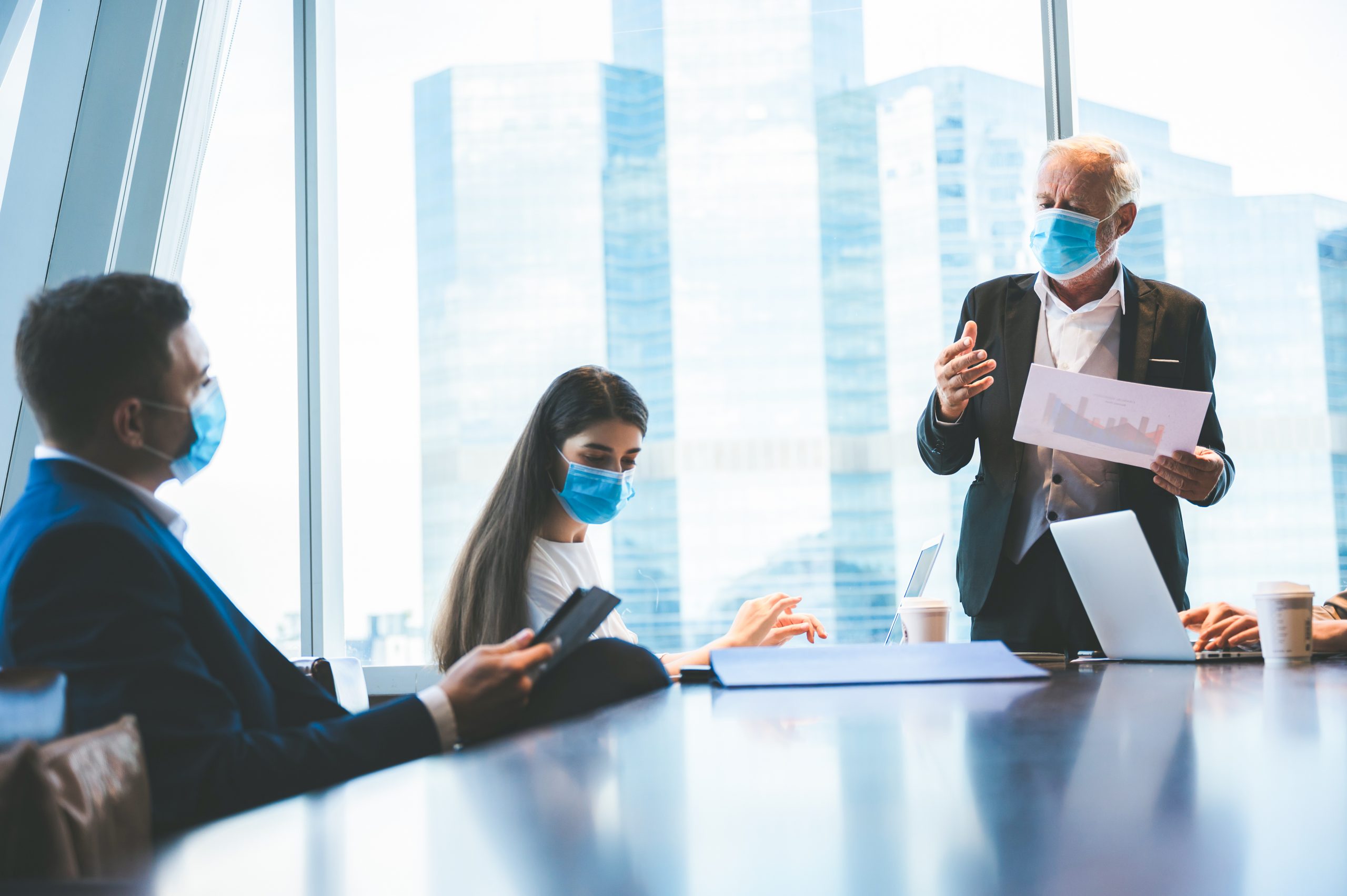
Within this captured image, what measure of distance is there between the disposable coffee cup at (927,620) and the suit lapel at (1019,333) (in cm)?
62

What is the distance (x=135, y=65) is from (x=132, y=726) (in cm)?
279

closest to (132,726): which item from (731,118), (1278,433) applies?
(731,118)

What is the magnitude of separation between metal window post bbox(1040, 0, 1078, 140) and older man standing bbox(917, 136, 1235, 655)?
3.95ft

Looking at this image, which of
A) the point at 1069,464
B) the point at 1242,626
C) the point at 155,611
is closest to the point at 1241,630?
the point at 1242,626

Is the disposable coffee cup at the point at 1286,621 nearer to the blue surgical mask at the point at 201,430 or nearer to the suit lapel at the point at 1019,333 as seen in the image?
the suit lapel at the point at 1019,333

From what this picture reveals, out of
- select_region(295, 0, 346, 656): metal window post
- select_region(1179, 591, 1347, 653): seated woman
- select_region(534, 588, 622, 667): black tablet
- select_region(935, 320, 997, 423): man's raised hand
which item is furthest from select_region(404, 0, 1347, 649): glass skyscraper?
select_region(534, 588, 622, 667): black tablet

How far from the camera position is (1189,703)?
100cm

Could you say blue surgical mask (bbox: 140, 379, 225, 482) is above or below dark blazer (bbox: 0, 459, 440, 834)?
above

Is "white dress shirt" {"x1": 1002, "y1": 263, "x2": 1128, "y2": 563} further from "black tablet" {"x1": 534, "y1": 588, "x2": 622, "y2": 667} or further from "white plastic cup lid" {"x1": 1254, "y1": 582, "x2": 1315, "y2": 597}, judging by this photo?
"black tablet" {"x1": 534, "y1": 588, "x2": 622, "y2": 667}

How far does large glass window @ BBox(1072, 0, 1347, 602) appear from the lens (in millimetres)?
3238

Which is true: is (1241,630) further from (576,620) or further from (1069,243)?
(576,620)

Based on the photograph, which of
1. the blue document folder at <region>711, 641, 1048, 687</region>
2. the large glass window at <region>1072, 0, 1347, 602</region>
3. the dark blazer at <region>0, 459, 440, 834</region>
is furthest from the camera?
the large glass window at <region>1072, 0, 1347, 602</region>

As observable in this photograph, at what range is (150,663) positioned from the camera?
88 centimetres

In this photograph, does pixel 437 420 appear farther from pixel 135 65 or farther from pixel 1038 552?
pixel 1038 552
